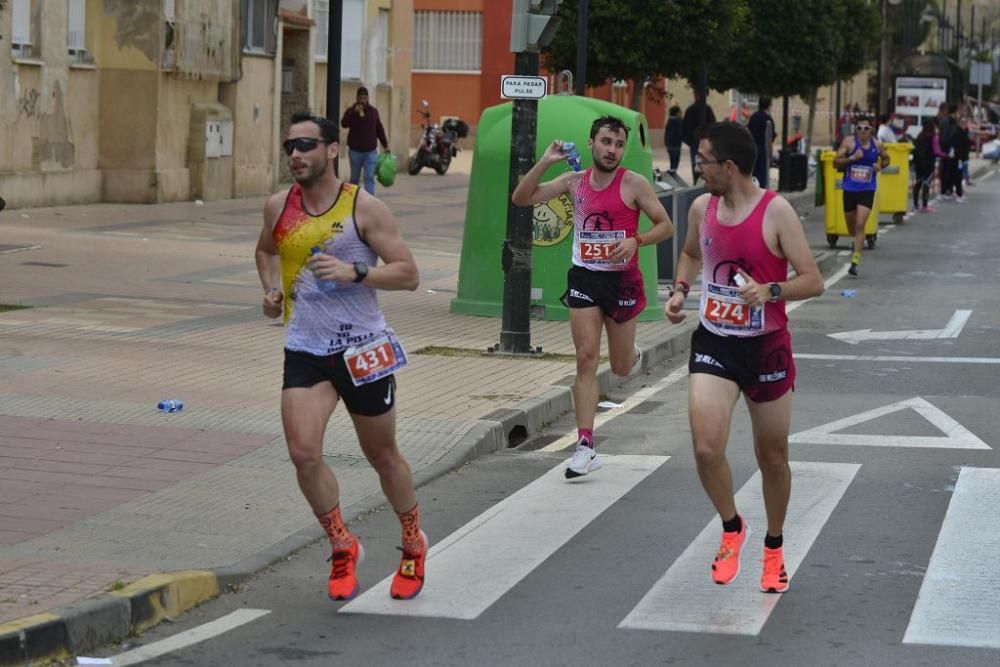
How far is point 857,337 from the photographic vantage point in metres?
16.3

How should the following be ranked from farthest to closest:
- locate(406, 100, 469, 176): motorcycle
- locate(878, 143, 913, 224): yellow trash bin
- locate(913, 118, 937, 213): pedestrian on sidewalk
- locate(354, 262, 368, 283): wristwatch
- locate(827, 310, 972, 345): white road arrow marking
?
locate(406, 100, 469, 176): motorcycle → locate(913, 118, 937, 213): pedestrian on sidewalk → locate(878, 143, 913, 224): yellow trash bin → locate(827, 310, 972, 345): white road arrow marking → locate(354, 262, 368, 283): wristwatch

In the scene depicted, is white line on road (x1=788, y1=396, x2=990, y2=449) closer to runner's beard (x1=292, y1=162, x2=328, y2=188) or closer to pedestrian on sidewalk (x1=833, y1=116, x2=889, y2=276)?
runner's beard (x1=292, y1=162, x2=328, y2=188)

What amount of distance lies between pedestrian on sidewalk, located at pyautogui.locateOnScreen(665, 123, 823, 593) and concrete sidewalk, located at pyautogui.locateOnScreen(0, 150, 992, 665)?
1.87 m

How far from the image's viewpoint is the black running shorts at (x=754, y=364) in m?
7.23

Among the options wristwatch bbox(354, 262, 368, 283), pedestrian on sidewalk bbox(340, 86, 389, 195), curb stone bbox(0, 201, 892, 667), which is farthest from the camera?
pedestrian on sidewalk bbox(340, 86, 389, 195)

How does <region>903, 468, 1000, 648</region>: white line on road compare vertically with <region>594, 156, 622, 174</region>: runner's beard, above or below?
below

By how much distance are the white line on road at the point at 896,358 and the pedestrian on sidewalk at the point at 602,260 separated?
5124 millimetres

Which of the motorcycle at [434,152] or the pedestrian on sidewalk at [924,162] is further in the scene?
the motorcycle at [434,152]

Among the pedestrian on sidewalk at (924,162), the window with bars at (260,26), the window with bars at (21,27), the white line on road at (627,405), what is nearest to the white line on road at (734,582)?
the white line on road at (627,405)

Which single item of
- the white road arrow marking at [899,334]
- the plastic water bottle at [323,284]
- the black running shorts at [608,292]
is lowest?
the white road arrow marking at [899,334]

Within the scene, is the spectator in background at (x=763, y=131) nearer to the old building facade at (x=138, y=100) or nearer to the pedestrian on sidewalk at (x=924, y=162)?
the pedestrian on sidewalk at (x=924, y=162)

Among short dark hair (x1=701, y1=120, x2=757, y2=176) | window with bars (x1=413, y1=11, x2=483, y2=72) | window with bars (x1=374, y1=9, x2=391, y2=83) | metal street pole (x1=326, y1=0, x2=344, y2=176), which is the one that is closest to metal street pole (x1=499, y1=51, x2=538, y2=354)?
metal street pole (x1=326, y1=0, x2=344, y2=176)

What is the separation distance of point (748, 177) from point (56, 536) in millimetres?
3175

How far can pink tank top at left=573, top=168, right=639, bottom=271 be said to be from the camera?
32.6ft
